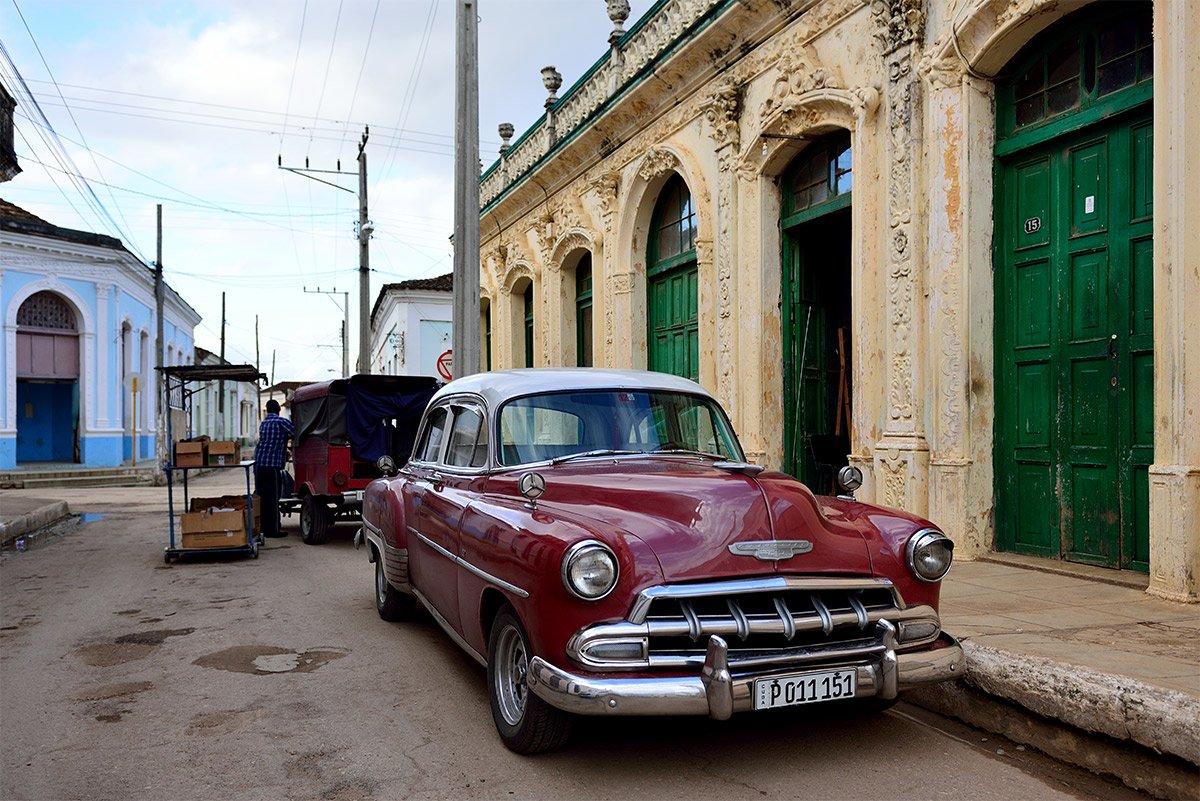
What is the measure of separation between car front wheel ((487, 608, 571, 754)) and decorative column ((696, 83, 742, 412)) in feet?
24.8

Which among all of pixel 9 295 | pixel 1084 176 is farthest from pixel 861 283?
pixel 9 295

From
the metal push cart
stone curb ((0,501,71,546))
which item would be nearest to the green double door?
the metal push cart

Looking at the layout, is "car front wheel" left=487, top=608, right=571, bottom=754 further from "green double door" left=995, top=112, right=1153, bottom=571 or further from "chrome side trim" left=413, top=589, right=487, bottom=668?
"green double door" left=995, top=112, right=1153, bottom=571

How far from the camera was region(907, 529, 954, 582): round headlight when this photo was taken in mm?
3875

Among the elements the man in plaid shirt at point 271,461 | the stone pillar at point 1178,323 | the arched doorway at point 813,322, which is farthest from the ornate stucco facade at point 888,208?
the man in plaid shirt at point 271,461

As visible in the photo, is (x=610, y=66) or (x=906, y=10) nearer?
(x=906, y=10)

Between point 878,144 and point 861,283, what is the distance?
1.34m

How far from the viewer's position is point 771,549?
360cm

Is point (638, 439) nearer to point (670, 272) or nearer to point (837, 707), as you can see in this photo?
point (837, 707)

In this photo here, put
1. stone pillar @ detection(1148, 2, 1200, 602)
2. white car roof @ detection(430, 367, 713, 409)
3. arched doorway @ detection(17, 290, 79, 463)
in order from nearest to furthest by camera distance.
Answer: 1. white car roof @ detection(430, 367, 713, 409)
2. stone pillar @ detection(1148, 2, 1200, 602)
3. arched doorway @ detection(17, 290, 79, 463)

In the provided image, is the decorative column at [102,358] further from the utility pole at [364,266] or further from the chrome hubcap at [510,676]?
the chrome hubcap at [510,676]

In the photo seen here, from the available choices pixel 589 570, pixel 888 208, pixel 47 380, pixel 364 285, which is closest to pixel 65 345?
pixel 47 380

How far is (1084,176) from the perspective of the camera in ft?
23.1

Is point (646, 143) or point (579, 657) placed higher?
point (646, 143)
